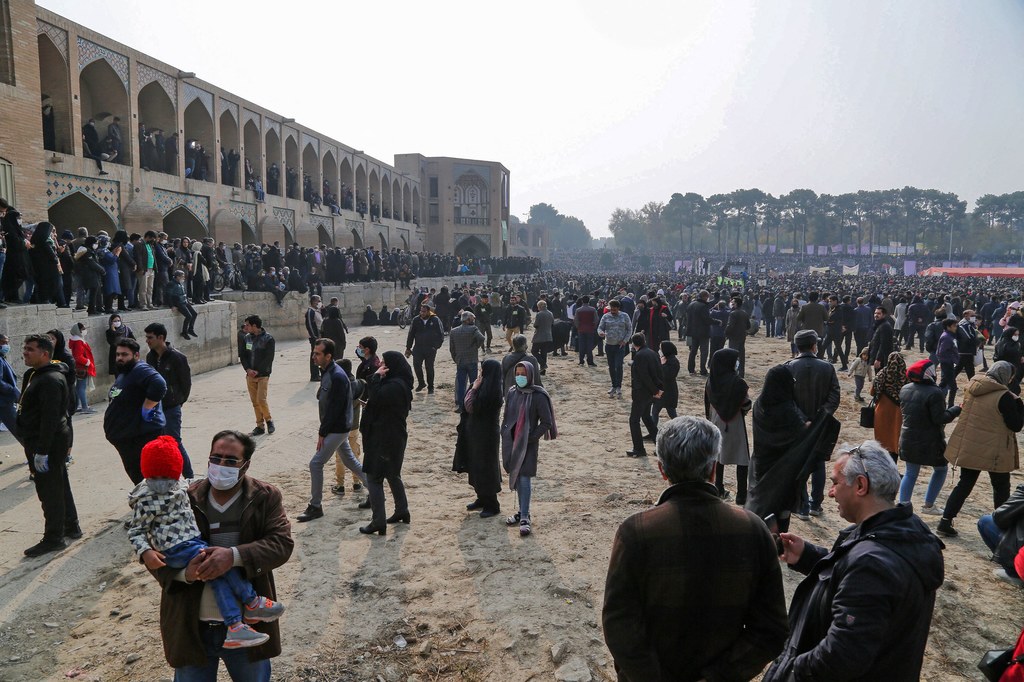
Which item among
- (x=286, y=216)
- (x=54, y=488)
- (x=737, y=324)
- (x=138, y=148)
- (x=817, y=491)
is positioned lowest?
(x=817, y=491)

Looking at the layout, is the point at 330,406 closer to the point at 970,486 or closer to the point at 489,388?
the point at 489,388

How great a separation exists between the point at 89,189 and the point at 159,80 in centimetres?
483

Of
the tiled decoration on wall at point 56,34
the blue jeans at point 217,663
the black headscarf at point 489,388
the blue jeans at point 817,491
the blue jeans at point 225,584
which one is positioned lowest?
the blue jeans at point 817,491

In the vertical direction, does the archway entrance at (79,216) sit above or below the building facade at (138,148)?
below

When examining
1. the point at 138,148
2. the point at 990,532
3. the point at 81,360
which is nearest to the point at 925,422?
the point at 990,532

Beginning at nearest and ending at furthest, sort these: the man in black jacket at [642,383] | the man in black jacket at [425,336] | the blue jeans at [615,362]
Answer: the man in black jacket at [642,383] < the man in black jacket at [425,336] < the blue jeans at [615,362]

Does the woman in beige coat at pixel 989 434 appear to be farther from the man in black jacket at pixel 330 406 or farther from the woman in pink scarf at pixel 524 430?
the man in black jacket at pixel 330 406

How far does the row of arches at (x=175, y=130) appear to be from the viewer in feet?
50.2

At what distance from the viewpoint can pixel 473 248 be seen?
5125 centimetres

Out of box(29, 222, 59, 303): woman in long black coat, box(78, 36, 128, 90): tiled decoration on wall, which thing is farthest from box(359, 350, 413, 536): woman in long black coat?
box(78, 36, 128, 90): tiled decoration on wall

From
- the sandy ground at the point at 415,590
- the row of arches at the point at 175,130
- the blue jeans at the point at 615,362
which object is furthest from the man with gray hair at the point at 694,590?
the row of arches at the point at 175,130

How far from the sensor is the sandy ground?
3.54 metres

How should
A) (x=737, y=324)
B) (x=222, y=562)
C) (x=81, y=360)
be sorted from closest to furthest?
(x=222, y=562) < (x=81, y=360) < (x=737, y=324)

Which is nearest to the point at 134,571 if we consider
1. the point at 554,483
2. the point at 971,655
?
the point at 554,483
